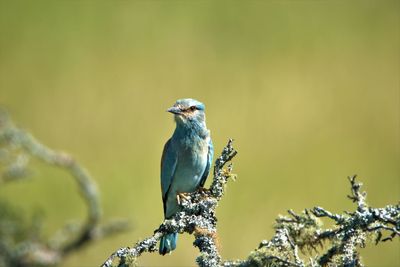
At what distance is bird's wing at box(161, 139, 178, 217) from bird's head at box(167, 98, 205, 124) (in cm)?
18

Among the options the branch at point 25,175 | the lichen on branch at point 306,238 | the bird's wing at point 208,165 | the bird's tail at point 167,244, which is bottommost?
the lichen on branch at point 306,238

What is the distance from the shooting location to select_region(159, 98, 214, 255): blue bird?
4.45 m

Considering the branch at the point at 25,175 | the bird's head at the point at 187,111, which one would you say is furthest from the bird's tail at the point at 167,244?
the branch at the point at 25,175

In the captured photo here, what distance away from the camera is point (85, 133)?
893 cm

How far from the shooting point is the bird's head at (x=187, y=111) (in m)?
4.64

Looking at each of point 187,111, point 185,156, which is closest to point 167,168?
point 185,156

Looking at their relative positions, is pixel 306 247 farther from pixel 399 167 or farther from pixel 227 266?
pixel 399 167

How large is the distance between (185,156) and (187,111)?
0.27 metres

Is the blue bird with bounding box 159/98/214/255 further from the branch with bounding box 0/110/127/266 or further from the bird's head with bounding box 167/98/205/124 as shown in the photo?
the branch with bounding box 0/110/127/266

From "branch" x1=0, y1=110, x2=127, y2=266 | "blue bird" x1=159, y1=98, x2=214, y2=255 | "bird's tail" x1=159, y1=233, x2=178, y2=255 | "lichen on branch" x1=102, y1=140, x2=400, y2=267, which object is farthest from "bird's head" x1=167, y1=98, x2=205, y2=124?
"lichen on branch" x1=102, y1=140, x2=400, y2=267

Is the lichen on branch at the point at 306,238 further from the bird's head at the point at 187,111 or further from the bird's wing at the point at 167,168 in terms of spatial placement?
the bird's head at the point at 187,111

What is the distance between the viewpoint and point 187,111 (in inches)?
183

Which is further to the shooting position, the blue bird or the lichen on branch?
the blue bird

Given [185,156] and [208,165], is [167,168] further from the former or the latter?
[208,165]
